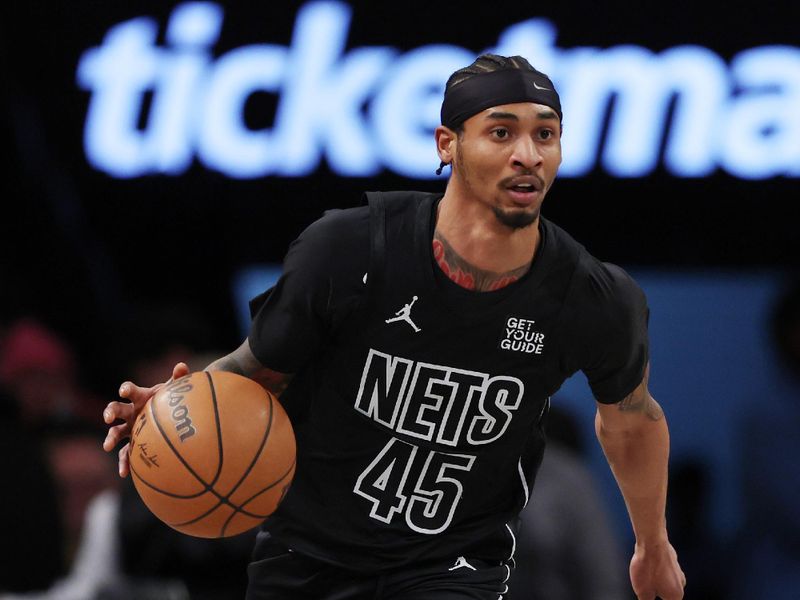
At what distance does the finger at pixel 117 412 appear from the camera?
14.3 ft

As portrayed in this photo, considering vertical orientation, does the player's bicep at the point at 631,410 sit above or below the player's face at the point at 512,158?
below

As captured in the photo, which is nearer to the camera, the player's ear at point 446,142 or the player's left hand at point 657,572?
the player's ear at point 446,142

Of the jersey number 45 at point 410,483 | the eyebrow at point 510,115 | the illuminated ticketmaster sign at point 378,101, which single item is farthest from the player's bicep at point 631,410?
the illuminated ticketmaster sign at point 378,101

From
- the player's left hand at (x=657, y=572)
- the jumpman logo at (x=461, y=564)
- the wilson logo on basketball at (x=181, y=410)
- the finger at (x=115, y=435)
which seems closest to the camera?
the wilson logo on basketball at (x=181, y=410)

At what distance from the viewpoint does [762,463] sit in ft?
23.3

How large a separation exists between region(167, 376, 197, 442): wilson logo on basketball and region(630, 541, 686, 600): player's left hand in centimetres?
141

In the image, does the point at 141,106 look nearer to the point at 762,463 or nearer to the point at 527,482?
the point at 762,463

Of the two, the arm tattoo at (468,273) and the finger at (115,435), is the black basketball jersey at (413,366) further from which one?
the finger at (115,435)

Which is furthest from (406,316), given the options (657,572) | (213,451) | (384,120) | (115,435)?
(384,120)

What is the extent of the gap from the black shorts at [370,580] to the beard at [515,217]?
37.9 inches

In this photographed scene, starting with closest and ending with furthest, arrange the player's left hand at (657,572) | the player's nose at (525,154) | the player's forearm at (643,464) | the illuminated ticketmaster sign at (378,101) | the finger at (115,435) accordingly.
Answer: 1. the player's nose at (525,154)
2. the finger at (115,435)
3. the player's forearm at (643,464)
4. the player's left hand at (657,572)
5. the illuminated ticketmaster sign at (378,101)

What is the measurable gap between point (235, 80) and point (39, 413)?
2329 millimetres

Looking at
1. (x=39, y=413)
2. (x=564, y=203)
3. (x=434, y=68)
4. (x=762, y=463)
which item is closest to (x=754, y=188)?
(x=564, y=203)

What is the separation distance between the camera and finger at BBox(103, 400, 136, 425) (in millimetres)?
4359
